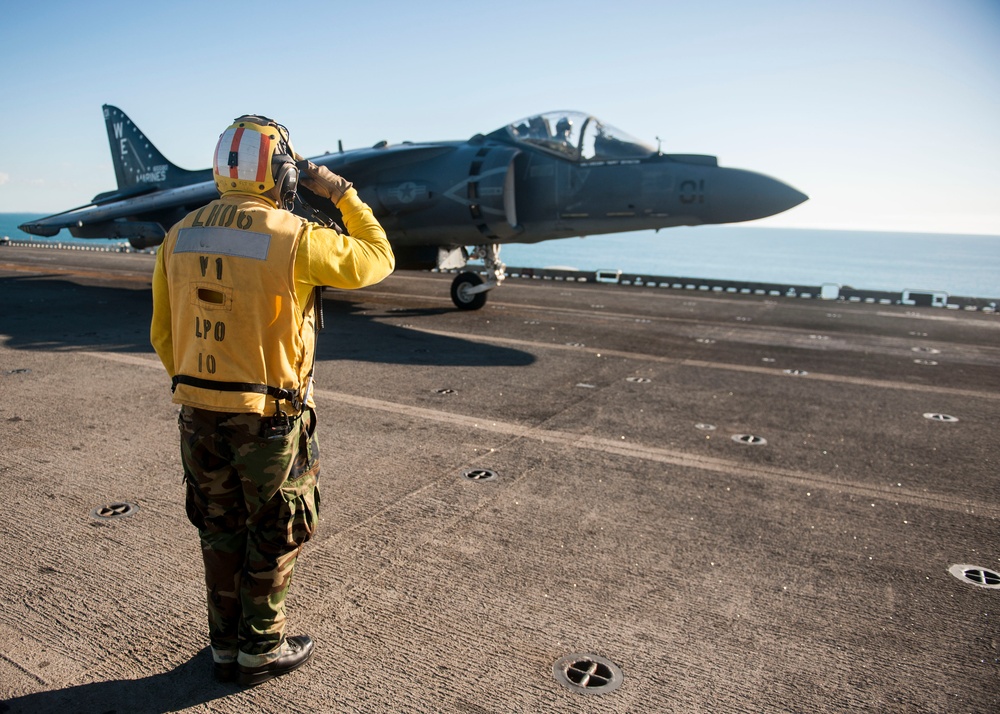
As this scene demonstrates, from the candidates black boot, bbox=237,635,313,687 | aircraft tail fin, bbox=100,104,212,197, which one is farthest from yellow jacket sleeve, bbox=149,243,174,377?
aircraft tail fin, bbox=100,104,212,197

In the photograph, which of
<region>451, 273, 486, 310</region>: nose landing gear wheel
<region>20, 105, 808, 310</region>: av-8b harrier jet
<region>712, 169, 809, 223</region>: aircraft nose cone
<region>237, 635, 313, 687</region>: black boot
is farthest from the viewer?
<region>451, 273, 486, 310</region>: nose landing gear wheel

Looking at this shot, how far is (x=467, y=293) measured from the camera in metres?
14.9

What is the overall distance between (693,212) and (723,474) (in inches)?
272

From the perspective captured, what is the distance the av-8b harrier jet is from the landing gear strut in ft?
0.08

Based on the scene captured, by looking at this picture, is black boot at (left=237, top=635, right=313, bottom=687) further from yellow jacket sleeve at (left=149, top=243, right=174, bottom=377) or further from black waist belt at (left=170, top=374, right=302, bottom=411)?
yellow jacket sleeve at (left=149, top=243, right=174, bottom=377)

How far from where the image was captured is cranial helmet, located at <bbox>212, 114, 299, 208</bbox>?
2.99 meters

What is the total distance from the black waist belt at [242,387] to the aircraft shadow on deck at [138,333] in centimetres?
659

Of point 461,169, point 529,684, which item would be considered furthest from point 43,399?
point 461,169

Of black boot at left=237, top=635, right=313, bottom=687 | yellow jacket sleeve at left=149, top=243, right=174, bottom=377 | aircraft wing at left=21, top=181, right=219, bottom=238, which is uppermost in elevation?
aircraft wing at left=21, top=181, right=219, bottom=238

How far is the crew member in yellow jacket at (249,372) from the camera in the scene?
9.33 feet

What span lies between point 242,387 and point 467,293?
12130 mm

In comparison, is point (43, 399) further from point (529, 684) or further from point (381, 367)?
point (529, 684)

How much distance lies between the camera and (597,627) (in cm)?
349

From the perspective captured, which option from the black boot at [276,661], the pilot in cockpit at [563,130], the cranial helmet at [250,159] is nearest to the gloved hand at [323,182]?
the cranial helmet at [250,159]
